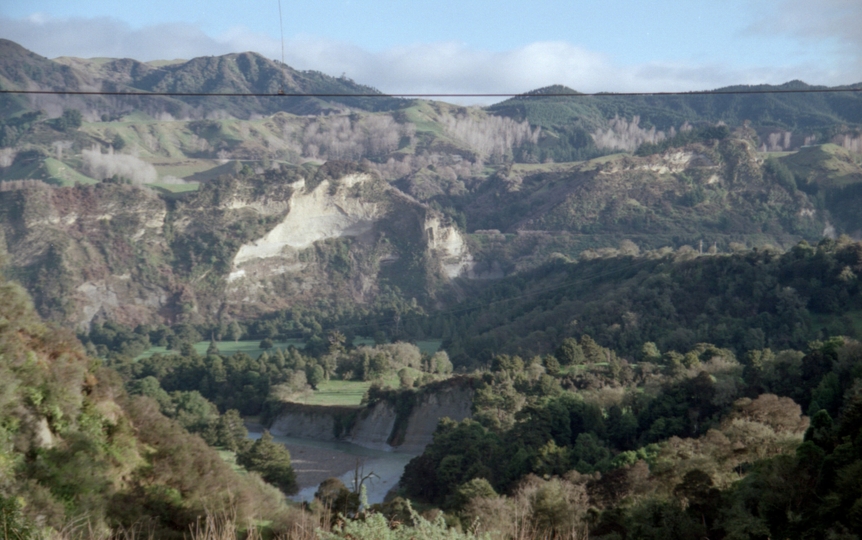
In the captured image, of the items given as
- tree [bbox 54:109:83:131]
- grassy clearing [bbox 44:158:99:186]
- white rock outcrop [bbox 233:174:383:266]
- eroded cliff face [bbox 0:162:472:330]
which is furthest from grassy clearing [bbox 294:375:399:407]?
tree [bbox 54:109:83:131]

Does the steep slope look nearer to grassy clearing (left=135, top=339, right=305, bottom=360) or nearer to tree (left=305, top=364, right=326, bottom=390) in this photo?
tree (left=305, top=364, right=326, bottom=390)

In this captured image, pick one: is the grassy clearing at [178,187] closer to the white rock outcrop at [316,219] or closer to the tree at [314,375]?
the white rock outcrop at [316,219]

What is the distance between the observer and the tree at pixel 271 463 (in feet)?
103

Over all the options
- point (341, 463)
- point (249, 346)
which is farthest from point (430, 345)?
point (341, 463)

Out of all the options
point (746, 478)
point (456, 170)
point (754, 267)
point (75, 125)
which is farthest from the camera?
point (456, 170)

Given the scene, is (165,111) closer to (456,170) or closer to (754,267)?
(456,170)

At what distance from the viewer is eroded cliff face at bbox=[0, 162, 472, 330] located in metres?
82.9

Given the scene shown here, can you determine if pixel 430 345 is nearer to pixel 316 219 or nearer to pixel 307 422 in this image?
pixel 307 422

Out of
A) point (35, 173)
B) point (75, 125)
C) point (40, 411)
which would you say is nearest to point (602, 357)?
point (40, 411)

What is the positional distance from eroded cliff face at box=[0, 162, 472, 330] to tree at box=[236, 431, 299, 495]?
5033 cm

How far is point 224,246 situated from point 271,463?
62.0 metres

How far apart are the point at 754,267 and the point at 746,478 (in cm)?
3616

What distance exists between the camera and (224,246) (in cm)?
9106

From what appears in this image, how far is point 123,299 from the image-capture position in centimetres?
8444
